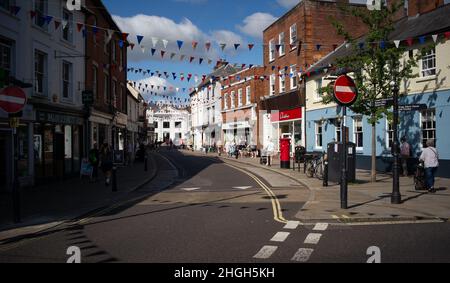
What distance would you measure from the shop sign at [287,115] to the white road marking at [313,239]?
23.0 meters

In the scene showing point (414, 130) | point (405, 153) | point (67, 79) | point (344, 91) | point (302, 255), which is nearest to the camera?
point (302, 255)

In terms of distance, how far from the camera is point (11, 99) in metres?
9.01

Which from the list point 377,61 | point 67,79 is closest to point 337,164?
point 377,61

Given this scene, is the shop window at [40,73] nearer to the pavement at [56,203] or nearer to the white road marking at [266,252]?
the pavement at [56,203]

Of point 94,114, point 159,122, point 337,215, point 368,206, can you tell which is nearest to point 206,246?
point 337,215

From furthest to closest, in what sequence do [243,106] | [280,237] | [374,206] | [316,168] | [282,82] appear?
[243,106], [282,82], [316,168], [374,206], [280,237]

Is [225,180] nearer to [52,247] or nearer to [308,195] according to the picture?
[308,195]

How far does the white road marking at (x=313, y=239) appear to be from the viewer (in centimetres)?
702

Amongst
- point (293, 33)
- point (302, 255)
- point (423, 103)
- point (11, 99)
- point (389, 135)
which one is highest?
point (293, 33)

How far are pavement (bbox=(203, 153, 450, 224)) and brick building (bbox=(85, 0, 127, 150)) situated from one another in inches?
498

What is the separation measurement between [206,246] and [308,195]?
7001 millimetres

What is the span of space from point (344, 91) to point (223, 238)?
491 centimetres

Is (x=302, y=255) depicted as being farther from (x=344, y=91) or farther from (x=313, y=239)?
(x=344, y=91)

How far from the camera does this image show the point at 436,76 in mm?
17359
